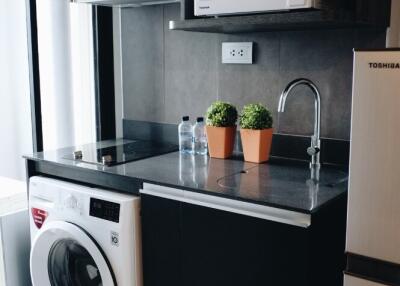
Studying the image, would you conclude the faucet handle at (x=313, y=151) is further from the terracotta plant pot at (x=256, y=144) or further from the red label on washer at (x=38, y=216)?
the red label on washer at (x=38, y=216)

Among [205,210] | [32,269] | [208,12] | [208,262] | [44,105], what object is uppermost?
[208,12]

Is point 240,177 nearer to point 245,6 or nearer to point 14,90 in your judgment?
point 245,6

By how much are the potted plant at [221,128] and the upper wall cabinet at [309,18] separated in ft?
1.11

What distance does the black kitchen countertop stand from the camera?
1513 millimetres

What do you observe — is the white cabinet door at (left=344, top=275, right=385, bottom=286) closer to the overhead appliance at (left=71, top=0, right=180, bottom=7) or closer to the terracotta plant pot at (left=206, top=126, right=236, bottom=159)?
the terracotta plant pot at (left=206, top=126, right=236, bottom=159)

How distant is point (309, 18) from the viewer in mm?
1597

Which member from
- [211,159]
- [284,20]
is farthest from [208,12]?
[211,159]

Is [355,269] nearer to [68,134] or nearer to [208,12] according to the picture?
[208,12]

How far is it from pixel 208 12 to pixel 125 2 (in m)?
0.74

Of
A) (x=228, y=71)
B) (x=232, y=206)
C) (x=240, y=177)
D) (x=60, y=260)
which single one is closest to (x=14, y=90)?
(x=60, y=260)

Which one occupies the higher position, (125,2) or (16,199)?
(125,2)

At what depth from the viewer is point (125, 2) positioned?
240 centimetres

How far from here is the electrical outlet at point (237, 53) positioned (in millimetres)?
2154

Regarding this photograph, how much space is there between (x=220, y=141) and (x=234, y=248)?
64 centimetres
